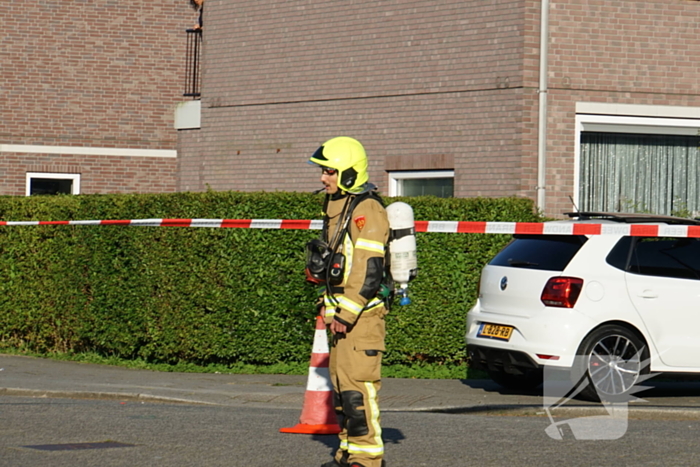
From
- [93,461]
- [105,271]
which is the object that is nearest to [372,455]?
[93,461]

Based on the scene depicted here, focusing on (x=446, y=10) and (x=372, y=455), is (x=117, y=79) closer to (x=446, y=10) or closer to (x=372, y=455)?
(x=446, y=10)

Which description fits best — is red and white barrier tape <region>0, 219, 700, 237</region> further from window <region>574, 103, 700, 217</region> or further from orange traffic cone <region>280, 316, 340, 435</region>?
window <region>574, 103, 700, 217</region>

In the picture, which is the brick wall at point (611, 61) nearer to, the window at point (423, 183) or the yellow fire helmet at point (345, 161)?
the window at point (423, 183)

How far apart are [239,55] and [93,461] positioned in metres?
11.5

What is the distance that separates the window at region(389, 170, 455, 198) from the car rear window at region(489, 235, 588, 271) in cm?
500

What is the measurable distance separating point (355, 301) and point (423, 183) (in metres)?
9.74

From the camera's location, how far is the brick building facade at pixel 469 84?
49.4 feet

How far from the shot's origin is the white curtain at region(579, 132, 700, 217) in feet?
51.1

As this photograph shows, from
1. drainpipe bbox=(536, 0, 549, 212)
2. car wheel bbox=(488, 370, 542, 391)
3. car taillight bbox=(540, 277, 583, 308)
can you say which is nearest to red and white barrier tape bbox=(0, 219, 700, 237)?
car taillight bbox=(540, 277, 583, 308)

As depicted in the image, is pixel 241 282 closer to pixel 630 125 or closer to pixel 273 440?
pixel 273 440

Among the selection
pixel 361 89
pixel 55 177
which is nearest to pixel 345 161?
pixel 361 89

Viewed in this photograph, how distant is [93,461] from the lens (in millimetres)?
7117

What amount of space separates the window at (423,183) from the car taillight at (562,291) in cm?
565

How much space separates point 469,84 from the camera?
15.4m
